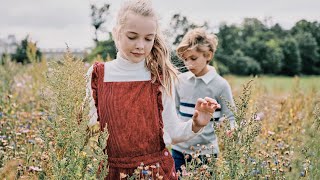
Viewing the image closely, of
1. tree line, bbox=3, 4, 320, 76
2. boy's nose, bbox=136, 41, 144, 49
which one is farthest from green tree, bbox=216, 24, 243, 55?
boy's nose, bbox=136, 41, 144, 49

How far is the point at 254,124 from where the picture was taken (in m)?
2.11

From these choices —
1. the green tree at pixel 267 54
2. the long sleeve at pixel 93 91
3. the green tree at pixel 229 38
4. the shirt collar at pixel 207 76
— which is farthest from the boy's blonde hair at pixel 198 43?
the green tree at pixel 229 38

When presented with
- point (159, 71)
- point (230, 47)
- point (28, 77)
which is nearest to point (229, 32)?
point (230, 47)

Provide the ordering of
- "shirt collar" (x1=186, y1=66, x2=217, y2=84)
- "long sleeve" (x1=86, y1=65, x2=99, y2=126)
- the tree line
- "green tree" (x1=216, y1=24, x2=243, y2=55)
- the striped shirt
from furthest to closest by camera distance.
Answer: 1. "green tree" (x1=216, y1=24, x2=243, y2=55)
2. the tree line
3. "shirt collar" (x1=186, y1=66, x2=217, y2=84)
4. the striped shirt
5. "long sleeve" (x1=86, y1=65, x2=99, y2=126)

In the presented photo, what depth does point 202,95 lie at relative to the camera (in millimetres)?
3922

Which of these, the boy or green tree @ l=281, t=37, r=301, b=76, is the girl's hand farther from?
green tree @ l=281, t=37, r=301, b=76

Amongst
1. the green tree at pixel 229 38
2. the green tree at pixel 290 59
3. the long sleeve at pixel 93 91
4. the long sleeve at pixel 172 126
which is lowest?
the long sleeve at pixel 172 126

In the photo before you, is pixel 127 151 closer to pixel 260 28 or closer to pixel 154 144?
pixel 154 144

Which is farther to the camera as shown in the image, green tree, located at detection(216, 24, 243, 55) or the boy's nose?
green tree, located at detection(216, 24, 243, 55)

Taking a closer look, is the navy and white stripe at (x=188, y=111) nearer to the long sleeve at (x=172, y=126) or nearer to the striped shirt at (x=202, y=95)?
the striped shirt at (x=202, y=95)

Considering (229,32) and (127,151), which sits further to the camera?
(229,32)

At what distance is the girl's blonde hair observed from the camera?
8.50ft

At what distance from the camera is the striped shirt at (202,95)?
3812mm

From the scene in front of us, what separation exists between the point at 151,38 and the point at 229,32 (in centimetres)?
3237
